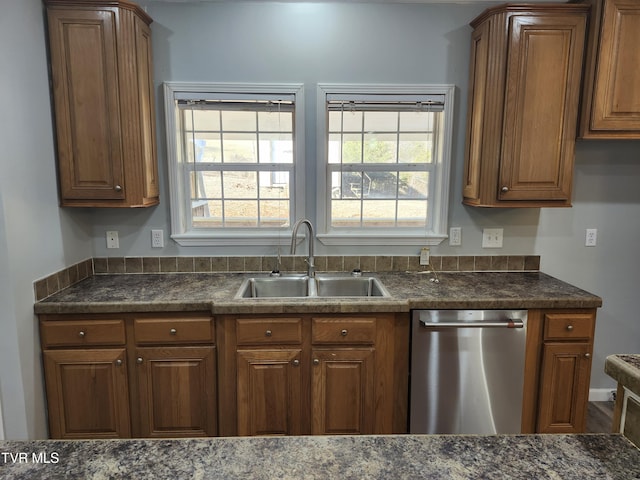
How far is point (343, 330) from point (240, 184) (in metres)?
1.21

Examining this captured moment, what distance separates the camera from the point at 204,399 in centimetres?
209

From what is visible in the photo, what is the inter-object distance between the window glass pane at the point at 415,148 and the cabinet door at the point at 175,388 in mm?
1692

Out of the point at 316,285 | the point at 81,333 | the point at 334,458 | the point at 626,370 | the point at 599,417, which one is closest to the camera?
the point at 334,458

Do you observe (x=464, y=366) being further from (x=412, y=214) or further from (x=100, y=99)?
(x=100, y=99)

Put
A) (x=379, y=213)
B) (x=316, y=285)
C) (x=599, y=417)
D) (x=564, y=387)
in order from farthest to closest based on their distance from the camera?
(x=379, y=213) → (x=599, y=417) → (x=316, y=285) → (x=564, y=387)

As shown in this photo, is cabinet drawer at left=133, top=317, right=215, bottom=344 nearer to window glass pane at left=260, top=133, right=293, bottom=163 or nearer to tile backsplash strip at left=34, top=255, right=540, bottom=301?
tile backsplash strip at left=34, top=255, right=540, bottom=301

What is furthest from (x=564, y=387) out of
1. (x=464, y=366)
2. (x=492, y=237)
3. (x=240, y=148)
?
(x=240, y=148)

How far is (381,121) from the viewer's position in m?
2.57

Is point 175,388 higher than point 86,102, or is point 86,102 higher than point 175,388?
point 86,102

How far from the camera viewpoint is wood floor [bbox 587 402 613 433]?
2.43 metres

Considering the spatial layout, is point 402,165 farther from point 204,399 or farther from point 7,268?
point 7,268

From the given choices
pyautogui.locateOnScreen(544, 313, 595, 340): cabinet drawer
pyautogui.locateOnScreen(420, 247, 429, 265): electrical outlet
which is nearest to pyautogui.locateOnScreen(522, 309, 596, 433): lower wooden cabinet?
pyautogui.locateOnScreen(544, 313, 595, 340): cabinet drawer

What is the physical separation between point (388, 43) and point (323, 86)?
48 centimetres

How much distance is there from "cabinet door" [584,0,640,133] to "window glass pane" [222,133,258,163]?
197 centimetres
